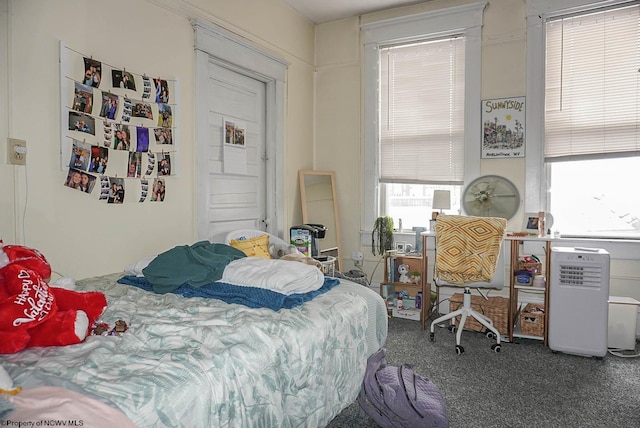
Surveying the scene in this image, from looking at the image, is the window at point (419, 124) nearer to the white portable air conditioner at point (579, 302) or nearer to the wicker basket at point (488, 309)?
the wicker basket at point (488, 309)

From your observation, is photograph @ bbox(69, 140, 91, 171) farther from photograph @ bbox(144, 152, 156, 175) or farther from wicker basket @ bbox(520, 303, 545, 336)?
wicker basket @ bbox(520, 303, 545, 336)

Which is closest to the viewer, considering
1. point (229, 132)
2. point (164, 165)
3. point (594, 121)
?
point (164, 165)

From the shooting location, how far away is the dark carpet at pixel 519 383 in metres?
2.09

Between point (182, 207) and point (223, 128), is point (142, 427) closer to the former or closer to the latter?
point (182, 207)

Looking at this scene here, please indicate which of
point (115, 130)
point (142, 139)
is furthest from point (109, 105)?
point (142, 139)

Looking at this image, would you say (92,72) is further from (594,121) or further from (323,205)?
(594,121)

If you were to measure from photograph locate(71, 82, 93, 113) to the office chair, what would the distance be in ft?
Result: 8.35

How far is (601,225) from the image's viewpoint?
3.62m

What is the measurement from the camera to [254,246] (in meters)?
3.17

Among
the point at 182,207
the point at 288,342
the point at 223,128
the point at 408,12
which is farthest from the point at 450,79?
the point at 288,342

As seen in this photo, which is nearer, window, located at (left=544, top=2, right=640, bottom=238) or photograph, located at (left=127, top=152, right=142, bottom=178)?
photograph, located at (left=127, top=152, right=142, bottom=178)

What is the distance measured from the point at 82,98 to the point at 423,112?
308 cm

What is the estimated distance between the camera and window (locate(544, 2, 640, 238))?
346cm

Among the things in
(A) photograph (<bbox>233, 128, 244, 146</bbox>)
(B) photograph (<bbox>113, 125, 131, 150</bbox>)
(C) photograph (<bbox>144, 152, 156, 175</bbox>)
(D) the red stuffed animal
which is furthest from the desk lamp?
(D) the red stuffed animal
